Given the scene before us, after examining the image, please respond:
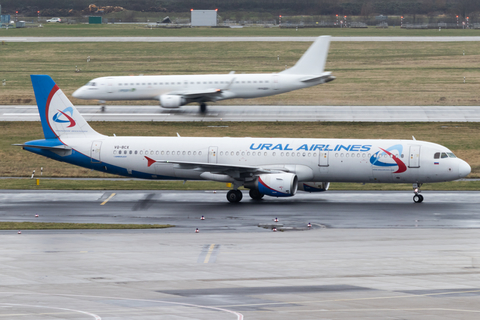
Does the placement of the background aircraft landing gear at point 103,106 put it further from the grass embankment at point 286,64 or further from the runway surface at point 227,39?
the runway surface at point 227,39

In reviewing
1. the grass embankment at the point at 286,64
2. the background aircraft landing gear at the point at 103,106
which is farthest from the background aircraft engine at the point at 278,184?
the grass embankment at the point at 286,64

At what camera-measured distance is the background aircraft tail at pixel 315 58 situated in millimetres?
69375

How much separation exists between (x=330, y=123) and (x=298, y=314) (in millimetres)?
47076

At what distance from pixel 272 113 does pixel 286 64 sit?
35.1 m

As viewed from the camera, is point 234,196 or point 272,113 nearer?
point 234,196

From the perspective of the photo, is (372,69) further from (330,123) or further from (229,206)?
(229,206)

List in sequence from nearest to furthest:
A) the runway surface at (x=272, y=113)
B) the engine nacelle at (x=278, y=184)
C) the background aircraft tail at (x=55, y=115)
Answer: the engine nacelle at (x=278, y=184) → the background aircraft tail at (x=55, y=115) → the runway surface at (x=272, y=113)

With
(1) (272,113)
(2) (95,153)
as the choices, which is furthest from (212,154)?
(1) (272,113)

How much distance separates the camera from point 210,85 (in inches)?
2756

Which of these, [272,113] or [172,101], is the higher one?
[172,101]

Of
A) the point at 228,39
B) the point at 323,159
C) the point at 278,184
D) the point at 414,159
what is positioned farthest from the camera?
the point at 228,39

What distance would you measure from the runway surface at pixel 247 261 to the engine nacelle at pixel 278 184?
39.8 inches

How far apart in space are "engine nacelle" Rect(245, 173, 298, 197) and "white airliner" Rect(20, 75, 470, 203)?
0.06 m

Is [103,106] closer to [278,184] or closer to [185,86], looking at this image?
Result: [185,86]
